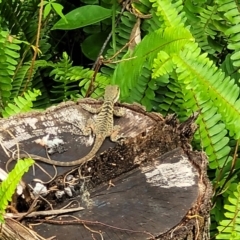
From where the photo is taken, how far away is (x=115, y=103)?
3961mm

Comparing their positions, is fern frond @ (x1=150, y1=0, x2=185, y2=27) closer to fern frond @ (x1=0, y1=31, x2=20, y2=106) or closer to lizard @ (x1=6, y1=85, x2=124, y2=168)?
lizard @ (x1=6, y1=85, x2=124, y2=168)

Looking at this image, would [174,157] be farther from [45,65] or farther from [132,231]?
[45,65]

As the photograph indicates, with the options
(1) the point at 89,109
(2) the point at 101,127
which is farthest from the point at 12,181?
(1) the point at 89,109

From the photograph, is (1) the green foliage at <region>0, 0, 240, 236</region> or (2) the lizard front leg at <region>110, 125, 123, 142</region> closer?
(2) the lizard front leg at <region>110, 125, 123, 142</region>

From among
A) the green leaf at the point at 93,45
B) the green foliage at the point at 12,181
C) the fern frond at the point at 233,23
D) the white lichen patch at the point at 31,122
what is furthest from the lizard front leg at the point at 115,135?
the green leaf at the point at 93,45

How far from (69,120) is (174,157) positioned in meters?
0.75

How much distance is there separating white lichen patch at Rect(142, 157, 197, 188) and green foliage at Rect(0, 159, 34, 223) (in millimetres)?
923

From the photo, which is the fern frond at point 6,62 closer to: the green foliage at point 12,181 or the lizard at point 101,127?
the lizard at point 101,127

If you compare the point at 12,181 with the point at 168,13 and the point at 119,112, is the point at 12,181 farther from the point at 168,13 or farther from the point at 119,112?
the point at 168,13

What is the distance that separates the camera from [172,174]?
3408 millimetres

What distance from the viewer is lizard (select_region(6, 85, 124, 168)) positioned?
3.39 metres

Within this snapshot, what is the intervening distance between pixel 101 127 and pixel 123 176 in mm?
406

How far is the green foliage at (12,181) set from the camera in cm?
271

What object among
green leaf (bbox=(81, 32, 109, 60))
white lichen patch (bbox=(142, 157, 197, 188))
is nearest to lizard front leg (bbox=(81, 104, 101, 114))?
white lichen patch (bbox=(142, 157, 197, 188))
